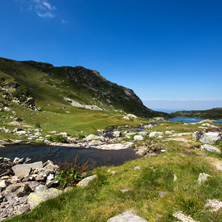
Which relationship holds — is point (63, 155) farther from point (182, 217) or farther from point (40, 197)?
point (182, 217)

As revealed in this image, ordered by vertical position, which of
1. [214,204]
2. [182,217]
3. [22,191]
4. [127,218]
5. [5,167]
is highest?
[214,204]

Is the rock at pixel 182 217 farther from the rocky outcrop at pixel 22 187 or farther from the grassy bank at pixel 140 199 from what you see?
the rocky outcrop at pixel 22 187

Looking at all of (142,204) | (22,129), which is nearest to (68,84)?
(22,129)

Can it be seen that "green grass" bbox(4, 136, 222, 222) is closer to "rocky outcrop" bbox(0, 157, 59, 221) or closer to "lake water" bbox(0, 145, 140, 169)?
"rocky outcrop" bbox(0, 157, 59, 221)

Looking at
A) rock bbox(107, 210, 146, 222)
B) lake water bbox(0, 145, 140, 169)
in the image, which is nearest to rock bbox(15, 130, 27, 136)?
lake water bbox(0, 145, 140, 169)

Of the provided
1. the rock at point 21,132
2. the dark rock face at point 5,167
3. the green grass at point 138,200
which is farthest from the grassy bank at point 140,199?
the rock at point 21,132

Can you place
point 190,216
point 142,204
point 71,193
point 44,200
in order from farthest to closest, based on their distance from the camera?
1. point 71,193
2. point 44,200
3. point 142,204
4. point 190,216

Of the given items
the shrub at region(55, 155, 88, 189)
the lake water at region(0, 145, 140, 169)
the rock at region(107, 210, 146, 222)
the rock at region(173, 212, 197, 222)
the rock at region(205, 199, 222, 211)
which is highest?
the rock at region(205, 199, 222, 211)

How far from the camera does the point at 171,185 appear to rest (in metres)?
10.3

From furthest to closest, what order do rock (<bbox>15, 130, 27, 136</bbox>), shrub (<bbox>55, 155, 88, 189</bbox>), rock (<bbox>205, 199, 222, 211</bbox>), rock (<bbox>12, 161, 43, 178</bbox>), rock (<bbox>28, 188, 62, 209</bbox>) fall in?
rock (<bbox>15, 130, 27, 136</bbox>) < rock (<bbox>12, 161, 43, 178</bbox>) < shrub (<bbox>55, 155, 88, 189</bbox>) < rock (<bbox>28, 188, 62, 209</bbox>) < rock (<bbox>205, 199, 222, 211</bbox>)

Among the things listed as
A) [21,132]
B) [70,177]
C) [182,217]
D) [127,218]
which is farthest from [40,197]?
[21,132]

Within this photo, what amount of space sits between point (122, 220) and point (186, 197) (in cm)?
355

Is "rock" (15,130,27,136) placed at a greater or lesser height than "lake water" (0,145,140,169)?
greater

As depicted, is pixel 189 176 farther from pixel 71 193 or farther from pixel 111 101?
pixel 111 101
